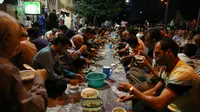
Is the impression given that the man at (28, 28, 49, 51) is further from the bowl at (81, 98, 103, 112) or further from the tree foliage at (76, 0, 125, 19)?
the tree foliage at (76, 0, 125, 19)

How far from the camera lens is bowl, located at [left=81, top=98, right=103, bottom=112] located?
2.19 meters

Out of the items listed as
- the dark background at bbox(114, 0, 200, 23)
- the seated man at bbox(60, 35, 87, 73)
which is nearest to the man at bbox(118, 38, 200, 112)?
the seated man at bbox(60, 35, 87, 73)

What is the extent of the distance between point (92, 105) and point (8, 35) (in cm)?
145

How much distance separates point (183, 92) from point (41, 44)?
4.13m

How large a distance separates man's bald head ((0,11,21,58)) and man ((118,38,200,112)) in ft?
4.78

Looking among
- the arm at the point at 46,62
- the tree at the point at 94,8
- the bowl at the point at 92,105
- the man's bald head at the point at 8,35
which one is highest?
the tree at the point at 94,8

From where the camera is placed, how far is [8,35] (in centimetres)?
109

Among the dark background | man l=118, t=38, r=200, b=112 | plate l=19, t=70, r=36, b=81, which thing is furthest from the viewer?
the dark background

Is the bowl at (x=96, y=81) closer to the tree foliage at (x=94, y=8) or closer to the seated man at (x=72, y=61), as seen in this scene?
the seated man at (x=72, y=61)

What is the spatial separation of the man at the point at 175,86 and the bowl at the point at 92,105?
0.44 m

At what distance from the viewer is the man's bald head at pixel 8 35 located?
1.07 m

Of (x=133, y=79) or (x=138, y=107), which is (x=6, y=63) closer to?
(x=138, y=107)

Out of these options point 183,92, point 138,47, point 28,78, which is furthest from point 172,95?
point 138,47

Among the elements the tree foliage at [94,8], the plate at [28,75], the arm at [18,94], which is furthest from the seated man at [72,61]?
the tree foliage at [94,8]
